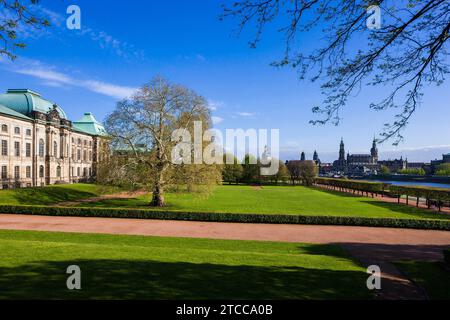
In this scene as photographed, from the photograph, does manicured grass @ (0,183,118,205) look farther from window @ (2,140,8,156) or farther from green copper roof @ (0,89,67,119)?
green copper roof @ (0,89,67,119)

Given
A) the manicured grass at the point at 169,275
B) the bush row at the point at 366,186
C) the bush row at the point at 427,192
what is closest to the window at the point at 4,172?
the manicured grass at the point at 169,275

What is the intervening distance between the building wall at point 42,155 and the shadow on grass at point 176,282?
126 ft

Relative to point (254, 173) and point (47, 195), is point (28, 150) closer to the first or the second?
point (47, 195)

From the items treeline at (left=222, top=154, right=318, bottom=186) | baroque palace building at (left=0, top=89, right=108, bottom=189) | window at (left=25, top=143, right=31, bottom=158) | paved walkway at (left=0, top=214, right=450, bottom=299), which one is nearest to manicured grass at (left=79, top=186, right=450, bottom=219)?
paved walkway at (left=0, top=214, right=450, bottom=299)

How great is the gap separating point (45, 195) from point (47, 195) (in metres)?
0.32

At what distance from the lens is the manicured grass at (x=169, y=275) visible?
7.39m

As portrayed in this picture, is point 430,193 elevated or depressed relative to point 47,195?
depressed

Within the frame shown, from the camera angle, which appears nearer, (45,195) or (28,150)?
(45,195)

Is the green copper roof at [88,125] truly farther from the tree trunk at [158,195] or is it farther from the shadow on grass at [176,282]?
the shadow on grass at [176,282]

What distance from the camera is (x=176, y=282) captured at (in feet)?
27.3

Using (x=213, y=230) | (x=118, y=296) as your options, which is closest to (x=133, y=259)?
(x=118, y=296)

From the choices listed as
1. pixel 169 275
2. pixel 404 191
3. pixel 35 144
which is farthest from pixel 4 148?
pixel 404 191

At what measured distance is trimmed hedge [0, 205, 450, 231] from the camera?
2558cm
